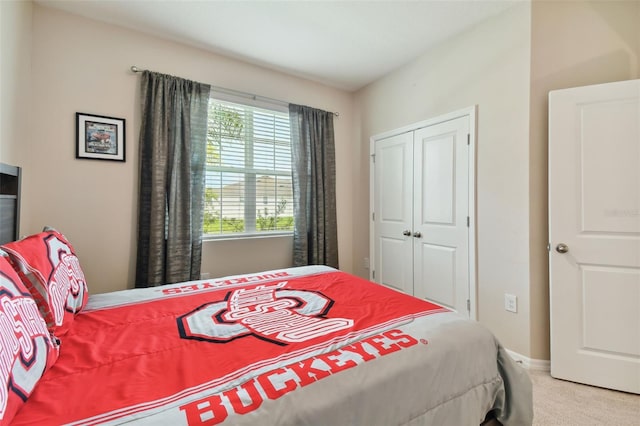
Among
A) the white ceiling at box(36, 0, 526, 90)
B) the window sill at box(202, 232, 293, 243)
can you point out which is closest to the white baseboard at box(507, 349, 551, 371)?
the window sill at box(202, 232, 293, 243)

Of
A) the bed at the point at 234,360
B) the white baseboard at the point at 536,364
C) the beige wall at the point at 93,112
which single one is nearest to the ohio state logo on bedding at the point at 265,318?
the bed at the point at 234,360

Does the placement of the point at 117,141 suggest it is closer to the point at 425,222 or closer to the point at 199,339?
the point at 199,339

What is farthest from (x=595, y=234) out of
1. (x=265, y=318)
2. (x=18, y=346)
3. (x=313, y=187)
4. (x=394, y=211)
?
(x=18, y=346)

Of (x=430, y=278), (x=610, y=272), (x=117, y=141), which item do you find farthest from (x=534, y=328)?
(x=117, y=141)

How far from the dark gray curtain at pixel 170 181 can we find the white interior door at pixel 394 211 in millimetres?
1970

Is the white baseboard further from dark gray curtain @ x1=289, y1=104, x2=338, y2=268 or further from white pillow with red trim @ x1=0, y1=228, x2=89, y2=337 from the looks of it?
white pillow with red trim @ x1=0, y1=228, x2=89, y2=337

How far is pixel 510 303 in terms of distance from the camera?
7.22 ft

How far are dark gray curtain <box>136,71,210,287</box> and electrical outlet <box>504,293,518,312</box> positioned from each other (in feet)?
8.57

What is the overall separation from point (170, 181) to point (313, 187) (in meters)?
1.48

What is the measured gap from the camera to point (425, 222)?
2879mm

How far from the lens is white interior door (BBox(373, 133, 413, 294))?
307cm

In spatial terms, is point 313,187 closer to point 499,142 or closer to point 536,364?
point 499,142

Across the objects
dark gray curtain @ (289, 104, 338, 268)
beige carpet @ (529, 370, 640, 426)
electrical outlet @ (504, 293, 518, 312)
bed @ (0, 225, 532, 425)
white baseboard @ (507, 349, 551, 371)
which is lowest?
beige carpet @ (529, 370, 640, 426)

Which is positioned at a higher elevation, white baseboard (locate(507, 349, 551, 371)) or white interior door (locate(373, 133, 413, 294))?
white interior door (locate(373, 133, 413, 294))
